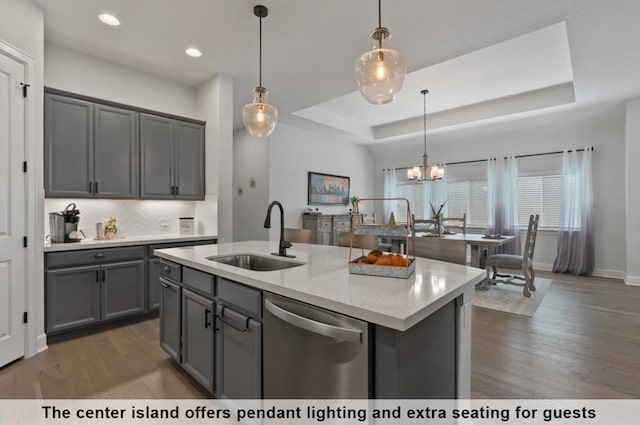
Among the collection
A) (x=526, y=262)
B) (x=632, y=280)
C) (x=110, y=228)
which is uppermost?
(x=110, y=228)

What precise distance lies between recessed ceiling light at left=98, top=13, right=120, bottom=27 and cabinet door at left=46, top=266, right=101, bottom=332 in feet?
7.54

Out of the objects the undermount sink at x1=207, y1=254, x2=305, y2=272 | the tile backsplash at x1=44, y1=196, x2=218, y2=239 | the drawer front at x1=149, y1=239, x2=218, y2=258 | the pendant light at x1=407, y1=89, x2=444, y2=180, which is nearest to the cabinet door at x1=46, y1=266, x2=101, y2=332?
the drawer front at x1=149, y1=239, x2=218, y2=258

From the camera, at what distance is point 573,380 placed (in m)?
2.13

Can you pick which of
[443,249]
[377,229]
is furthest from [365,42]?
[377,229]

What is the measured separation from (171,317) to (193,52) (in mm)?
2764

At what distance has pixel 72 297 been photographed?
281 centimetres

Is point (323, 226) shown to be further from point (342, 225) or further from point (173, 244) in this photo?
point (173, 244)

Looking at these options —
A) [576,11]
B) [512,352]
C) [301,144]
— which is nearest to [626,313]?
[512,352]

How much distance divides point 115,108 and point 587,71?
18.1ft

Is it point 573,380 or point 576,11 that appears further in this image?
point 576,11

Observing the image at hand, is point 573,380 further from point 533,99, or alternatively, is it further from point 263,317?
point 533,99

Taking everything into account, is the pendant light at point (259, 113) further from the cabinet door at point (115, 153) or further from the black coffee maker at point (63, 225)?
the black coffee maker at point (63, 225)

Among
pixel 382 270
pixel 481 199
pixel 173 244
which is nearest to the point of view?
pixel 382 270

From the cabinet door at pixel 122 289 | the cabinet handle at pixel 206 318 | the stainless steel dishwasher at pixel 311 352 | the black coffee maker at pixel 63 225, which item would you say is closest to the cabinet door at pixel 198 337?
the cabinet handle at pixel 206 318
